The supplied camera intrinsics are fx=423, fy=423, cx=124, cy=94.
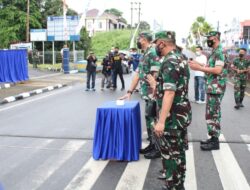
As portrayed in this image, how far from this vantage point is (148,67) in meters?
6.50

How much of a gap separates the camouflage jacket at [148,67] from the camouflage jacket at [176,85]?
1.86 metres

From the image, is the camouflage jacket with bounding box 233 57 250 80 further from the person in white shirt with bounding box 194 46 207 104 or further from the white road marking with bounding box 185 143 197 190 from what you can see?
the white road marking with bounding box 185 143 197 190

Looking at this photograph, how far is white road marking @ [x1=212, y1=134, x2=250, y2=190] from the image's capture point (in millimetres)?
5316

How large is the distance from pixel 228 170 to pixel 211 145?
1.12 m

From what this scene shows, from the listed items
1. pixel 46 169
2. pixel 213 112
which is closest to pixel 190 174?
pixel 213 112

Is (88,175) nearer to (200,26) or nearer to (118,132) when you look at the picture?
(118,132)

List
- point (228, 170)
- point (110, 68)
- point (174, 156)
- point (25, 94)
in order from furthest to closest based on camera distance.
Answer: point (110, 68), point (25, 94), point (228, 170), point (174, 156)

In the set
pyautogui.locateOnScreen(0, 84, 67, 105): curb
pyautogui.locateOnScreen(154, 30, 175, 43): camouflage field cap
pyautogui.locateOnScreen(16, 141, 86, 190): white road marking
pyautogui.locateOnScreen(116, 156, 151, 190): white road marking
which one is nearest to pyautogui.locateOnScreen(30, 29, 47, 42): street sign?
pyautogui.locateOnScreen(0, 84, 67, 105): curb

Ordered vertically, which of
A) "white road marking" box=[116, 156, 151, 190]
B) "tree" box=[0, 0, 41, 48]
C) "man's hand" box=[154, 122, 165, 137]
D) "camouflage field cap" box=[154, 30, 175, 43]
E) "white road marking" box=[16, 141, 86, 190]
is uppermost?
"tree" box=[0, 0, 41, 48]

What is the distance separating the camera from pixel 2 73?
18.2 meters

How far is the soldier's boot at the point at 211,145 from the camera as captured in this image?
22.9 feet

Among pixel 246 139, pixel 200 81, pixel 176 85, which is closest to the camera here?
pixel 176 85

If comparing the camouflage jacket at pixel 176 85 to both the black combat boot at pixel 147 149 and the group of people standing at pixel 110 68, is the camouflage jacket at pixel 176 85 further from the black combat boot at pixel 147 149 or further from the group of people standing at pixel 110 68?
the group of people standing at pixel 110 68

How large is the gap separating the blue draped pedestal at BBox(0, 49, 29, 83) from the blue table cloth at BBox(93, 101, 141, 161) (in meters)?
12.7
